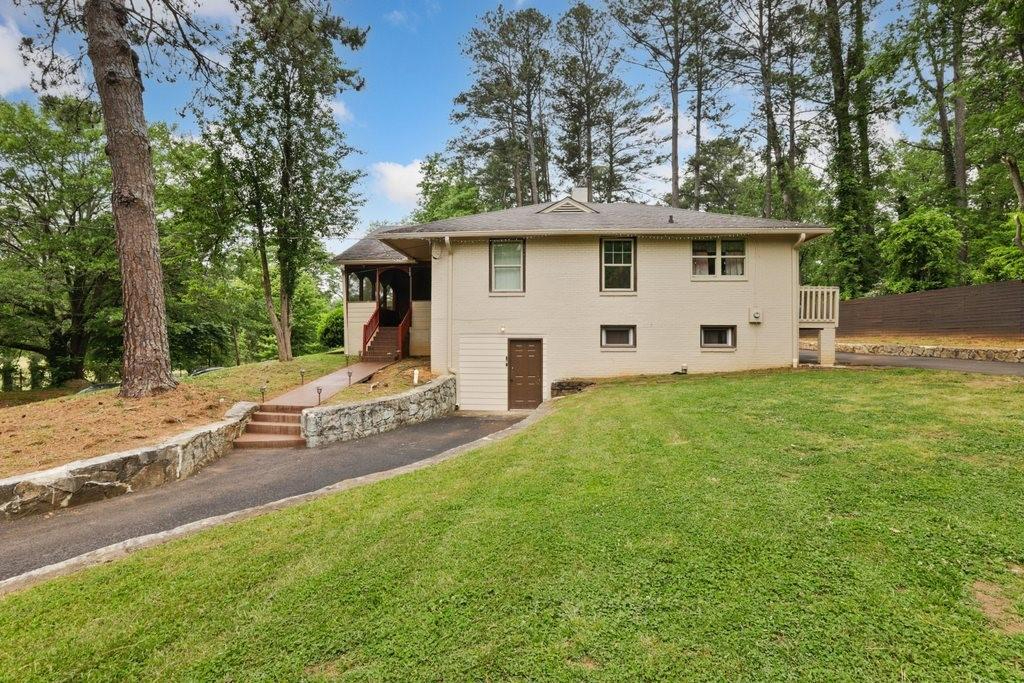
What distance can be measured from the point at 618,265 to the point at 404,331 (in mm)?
7599

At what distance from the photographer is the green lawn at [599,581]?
6.81 feet

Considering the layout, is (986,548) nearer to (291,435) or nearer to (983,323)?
(291,435)

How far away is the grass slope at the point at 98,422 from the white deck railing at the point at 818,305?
1448 cm

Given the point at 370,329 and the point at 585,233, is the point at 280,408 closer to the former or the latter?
the point at 370,329

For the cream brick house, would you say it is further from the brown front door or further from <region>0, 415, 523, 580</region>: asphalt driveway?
<region>0, 415, 523, 580</region>: asphalt driveway

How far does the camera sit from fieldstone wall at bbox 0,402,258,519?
15.4 feet

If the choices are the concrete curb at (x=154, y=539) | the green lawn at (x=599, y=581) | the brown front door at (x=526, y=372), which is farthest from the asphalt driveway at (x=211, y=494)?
the brown front door at (x=526, y=372)

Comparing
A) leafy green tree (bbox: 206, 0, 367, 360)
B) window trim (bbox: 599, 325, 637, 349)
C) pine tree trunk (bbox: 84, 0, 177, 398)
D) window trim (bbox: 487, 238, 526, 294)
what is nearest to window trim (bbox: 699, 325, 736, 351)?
window trim (bbox: 599, 325, 637, 349)

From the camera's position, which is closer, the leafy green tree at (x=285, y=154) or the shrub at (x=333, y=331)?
the leafy green tree at (x=285, y=154)

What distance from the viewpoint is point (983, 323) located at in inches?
481

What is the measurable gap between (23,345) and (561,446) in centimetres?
2342

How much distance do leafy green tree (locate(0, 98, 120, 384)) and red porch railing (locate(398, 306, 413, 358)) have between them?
1196 cm

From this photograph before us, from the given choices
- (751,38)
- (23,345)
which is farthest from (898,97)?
(23,345)

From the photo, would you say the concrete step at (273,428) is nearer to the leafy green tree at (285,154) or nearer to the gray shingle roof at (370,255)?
the gray shingle roof at (370,255)
